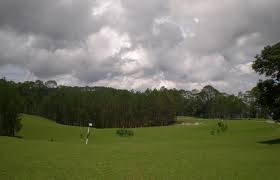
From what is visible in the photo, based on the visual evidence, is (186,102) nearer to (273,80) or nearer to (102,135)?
(102,135)

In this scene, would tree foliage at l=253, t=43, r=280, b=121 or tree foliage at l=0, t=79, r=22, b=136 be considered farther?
tree foliage at l=0, t=79, r=22, b=136

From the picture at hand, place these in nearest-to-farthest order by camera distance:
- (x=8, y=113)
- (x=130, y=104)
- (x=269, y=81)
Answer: (x=269, y=81), (x=8, y=113), (x=130, y=104)

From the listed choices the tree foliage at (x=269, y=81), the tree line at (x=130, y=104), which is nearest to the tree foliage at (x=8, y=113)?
the tree line at (x=130, y=104)

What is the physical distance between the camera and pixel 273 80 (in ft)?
116

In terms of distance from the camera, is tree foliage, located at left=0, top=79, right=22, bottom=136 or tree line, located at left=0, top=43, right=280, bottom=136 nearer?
tree line, located at left=0, top=43, right=280, bottom=136

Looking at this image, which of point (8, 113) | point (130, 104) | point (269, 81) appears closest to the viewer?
point (269, 81)

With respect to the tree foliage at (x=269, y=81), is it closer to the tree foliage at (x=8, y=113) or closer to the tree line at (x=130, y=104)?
the tree line at (x=130, y=104)

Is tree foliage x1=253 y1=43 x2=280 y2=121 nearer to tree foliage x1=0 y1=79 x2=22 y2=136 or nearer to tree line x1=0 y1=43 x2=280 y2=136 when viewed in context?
tree line x1=0 y1=43 x2=280 y2=136

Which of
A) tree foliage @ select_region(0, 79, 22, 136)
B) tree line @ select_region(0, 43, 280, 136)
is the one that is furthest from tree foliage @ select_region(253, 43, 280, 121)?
tree foliage @ select_region(0, 79, 22, 136)

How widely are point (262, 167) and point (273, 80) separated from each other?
21.5 metres

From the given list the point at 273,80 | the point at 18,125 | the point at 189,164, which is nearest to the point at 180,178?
the point at 189,164

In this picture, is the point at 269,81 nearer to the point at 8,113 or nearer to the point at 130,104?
the point at 8,113

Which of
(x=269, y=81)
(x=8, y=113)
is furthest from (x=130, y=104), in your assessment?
(x=269, y=81)

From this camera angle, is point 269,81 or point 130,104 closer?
point 269,81
